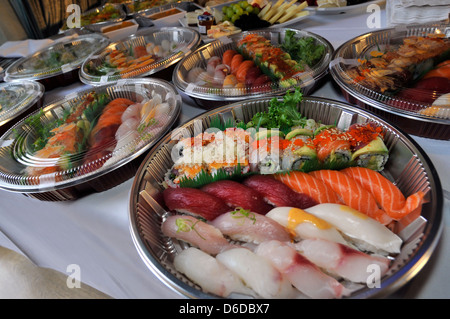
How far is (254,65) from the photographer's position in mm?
2102

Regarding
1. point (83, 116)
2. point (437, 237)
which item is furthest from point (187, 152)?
point (437, 237)

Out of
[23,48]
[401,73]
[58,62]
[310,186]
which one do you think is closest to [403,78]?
[401,73]

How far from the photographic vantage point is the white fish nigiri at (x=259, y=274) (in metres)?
0.94

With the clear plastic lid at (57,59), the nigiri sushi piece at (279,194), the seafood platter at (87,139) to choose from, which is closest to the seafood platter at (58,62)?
the clear plastic lid at (57,59)

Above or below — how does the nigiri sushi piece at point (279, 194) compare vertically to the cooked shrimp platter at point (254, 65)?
below

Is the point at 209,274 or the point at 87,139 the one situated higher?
the point at 87,139

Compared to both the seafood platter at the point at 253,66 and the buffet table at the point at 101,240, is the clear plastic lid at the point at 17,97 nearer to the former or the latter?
the buffet table at the point at 101,240

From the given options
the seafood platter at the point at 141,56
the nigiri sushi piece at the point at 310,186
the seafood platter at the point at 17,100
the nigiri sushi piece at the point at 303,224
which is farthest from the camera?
the seafood platter at the point at 141,56

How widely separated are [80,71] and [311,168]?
2.19 m

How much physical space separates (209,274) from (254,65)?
1578mm

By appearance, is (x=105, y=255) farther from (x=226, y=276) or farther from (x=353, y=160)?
(x=353, y=160)

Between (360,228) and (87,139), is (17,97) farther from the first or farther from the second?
(360,228)

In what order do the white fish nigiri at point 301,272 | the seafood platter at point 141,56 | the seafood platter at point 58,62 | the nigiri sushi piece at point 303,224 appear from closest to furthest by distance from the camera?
the white fish nigiri at point 301,272
the nigiri sushi piece at point 303,224
the seafood platter at point 141,56
the seafood platter at point 58,62

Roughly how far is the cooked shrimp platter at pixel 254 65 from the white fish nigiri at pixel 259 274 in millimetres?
988
